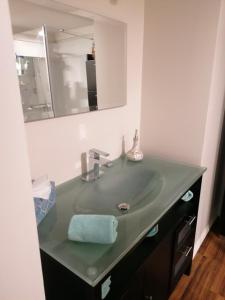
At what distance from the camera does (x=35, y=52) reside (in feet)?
3.26

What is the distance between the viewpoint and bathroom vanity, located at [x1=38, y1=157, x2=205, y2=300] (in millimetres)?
759

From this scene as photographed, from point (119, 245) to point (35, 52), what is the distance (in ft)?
2.89

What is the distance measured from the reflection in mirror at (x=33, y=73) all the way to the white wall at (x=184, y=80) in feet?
2.85

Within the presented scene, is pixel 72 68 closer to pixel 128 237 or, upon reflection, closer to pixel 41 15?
pixel 41 15

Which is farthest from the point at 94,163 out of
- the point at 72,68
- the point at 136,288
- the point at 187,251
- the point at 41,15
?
the point at 187,251

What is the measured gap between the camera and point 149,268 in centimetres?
105

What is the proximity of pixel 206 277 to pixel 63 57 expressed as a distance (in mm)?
1827

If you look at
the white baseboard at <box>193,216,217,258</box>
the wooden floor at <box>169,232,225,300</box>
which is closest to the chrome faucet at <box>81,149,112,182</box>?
the wooden floor at <box>169,232,225,300</box>


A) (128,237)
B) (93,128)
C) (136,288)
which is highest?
(93,128)

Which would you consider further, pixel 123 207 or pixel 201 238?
pixel 201 238

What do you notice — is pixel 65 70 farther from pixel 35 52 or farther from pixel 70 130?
pixel 70 130

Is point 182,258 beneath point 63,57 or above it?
beneath

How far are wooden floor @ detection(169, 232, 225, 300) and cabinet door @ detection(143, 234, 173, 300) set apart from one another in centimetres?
33

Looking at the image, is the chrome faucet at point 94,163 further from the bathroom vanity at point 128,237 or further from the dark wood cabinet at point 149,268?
the dark wood cabinet at point 149,268
